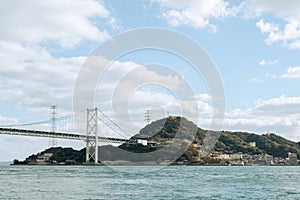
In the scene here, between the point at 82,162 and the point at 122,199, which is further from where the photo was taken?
the point at 82,162

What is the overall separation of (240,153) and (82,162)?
164ft

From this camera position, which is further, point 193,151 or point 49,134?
point 193,151

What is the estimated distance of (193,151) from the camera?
99812 mm

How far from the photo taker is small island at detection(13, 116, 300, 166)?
87.6 metres

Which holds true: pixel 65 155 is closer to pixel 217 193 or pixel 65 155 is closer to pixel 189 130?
pixel 189 130

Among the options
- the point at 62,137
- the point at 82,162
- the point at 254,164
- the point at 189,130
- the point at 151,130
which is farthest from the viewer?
the point at 189,130

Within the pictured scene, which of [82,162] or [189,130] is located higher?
[189,130]

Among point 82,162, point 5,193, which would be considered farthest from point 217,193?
point 82,162

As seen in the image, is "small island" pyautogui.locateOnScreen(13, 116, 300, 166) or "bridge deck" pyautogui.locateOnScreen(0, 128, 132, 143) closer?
"bridge deck" pyautogui.locateOnScreen(0, 128, 132, 143)

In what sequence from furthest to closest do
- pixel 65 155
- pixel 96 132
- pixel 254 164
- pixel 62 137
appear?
pixel 254 164 < pixel 65 155 < pixel 96 132 < pixel 62 137

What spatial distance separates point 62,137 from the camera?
6325cm

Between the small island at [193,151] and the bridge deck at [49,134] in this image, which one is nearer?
the bridge deck at [49,134]

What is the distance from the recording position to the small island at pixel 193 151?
87.6 m

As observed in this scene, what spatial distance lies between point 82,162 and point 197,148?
32.8 m
